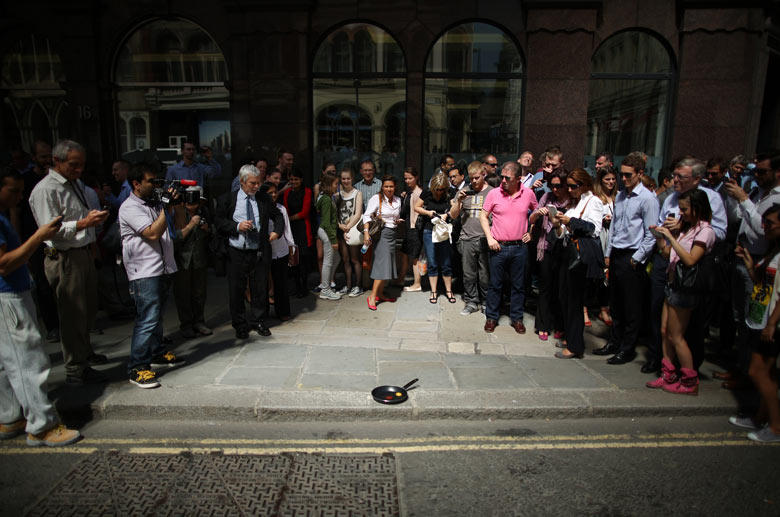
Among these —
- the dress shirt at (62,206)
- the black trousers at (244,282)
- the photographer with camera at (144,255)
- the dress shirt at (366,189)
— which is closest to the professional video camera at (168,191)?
the photographer with camera at (144,255)

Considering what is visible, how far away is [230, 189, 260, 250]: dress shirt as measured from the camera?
20.7ft

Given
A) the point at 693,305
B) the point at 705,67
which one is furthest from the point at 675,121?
the point at 693,305

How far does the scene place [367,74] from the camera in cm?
1106

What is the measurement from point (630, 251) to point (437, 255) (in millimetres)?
3096

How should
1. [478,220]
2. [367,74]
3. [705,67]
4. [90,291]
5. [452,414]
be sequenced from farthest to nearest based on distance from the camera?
1. [367,74]
2. [705,67]
3. [478,220]
4. [90,291]
5. [452,414]

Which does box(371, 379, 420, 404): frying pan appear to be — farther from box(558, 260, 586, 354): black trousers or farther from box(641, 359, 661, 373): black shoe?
box(641, 359, 661, 373): black shoe

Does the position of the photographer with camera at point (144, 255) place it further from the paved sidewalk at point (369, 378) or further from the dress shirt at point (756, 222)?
the dress shirt at point (756, 222)

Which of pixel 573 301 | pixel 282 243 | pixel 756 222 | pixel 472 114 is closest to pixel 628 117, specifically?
pixel 472 114

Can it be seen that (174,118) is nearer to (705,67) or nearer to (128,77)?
(128,77)

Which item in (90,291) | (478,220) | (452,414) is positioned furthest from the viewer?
(478,220)

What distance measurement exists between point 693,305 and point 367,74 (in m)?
8.25

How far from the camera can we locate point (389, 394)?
4.88 meters

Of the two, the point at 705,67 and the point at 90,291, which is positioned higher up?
the point at 705,67

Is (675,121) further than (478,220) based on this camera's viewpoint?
Yes
